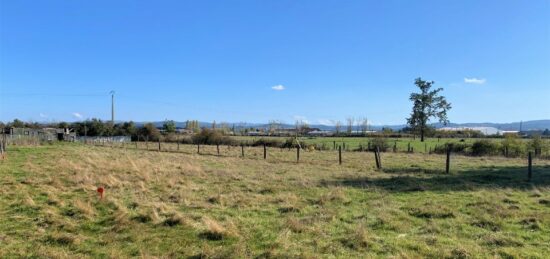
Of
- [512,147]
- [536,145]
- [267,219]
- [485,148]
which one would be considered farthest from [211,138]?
[267,219]

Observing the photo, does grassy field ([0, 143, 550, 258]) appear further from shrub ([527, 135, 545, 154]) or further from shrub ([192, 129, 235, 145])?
shrub ([192, 129, 235, 145])

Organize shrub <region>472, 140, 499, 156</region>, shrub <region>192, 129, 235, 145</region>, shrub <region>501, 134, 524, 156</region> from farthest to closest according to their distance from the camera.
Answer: shrub <region>192, 129, 235, 145</region> → shrub <region>472, 140, 499, 156</region> → shrub <region>501, 134, 524, 156</region>

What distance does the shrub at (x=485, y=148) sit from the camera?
43.6 meters

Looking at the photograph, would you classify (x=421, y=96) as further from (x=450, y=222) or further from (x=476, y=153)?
(x=450, y=222)

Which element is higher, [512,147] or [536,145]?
[536,145]

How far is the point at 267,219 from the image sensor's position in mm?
9523

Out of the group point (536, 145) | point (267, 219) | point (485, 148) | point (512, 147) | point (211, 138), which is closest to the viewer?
point (267, 219)

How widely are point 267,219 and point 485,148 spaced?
41.7 metres

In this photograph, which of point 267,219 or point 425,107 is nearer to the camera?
point 267,219

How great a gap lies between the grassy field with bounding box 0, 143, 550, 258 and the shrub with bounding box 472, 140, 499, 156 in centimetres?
3013

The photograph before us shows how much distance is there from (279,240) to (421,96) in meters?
99.0

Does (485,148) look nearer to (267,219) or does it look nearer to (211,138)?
(211,138)

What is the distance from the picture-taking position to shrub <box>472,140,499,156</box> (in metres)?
43.6

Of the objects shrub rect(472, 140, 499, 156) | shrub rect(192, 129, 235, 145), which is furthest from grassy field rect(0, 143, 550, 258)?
shrub rect(192, 129, 235, 145)
